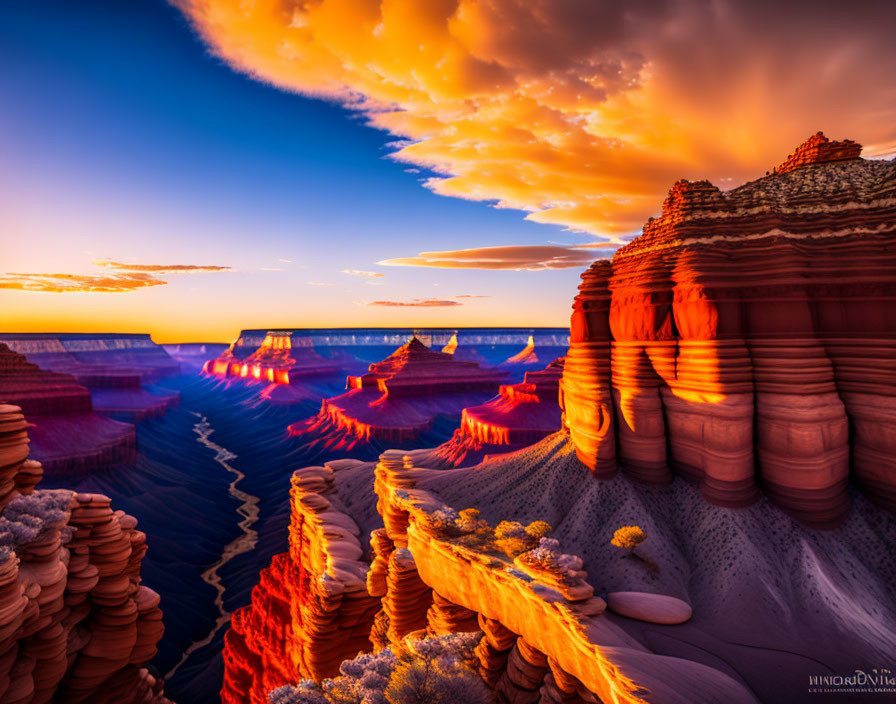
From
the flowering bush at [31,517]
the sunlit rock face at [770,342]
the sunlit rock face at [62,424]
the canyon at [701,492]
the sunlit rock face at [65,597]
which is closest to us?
the canyon at [701,492]

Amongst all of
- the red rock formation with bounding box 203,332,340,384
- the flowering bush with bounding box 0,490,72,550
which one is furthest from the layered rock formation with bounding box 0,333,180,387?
the flowering bush with bounding box 0,490,72,550

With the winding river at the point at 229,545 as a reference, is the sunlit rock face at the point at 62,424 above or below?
above

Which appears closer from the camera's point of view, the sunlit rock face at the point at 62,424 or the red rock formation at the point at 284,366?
the sunlit rock face at the point at 62,424

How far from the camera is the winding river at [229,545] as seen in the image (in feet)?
126

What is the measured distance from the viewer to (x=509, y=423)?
5728 centimetres

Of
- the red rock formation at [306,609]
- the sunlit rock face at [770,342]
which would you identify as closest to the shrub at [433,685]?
the sunlit rock face at [770,342]

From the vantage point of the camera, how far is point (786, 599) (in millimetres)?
12914

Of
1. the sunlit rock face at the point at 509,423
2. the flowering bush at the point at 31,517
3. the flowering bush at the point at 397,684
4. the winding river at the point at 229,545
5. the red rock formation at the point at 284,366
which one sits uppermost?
the flowering bush at the point at 31,517

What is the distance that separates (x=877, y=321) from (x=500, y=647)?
17.8 m

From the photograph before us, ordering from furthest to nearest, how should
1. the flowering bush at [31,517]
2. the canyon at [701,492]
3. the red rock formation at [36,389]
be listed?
the red rock formation at [36,389]
the flowering bush at [31,517]
the canyon at [701,492]

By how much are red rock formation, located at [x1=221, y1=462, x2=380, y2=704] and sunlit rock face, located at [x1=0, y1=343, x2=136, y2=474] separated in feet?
134

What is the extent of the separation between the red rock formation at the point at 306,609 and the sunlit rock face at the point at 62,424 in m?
40.8

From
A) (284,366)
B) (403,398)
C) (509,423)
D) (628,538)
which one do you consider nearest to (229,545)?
(509,423)

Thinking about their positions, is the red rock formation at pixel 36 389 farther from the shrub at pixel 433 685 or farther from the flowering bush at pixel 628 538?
the flowering bush at pixel 628 538
